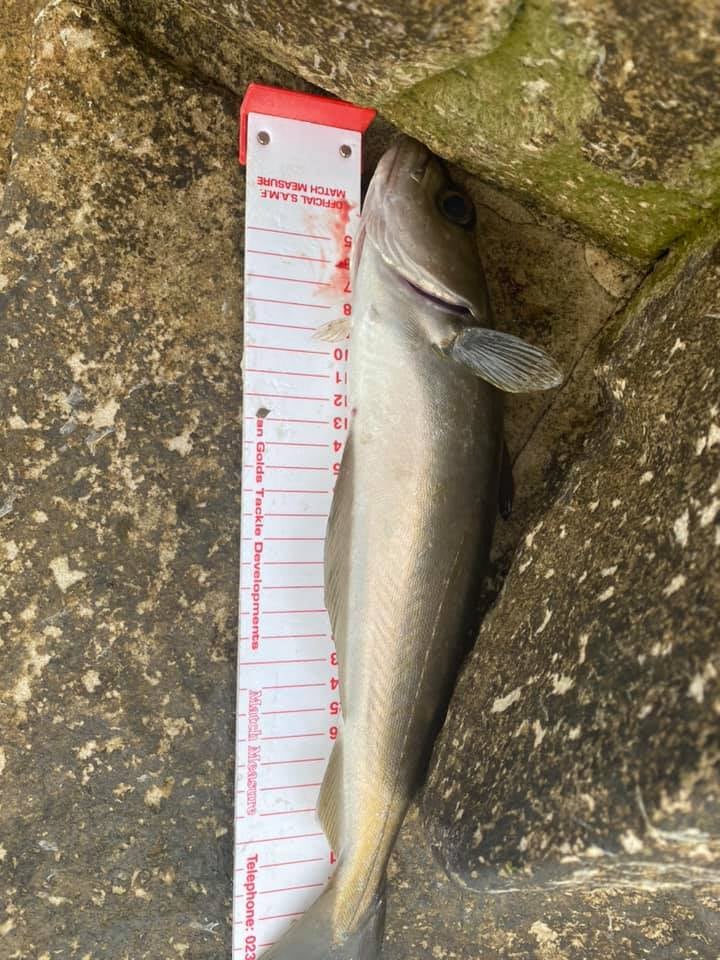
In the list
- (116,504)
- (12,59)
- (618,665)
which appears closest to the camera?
(618,665)

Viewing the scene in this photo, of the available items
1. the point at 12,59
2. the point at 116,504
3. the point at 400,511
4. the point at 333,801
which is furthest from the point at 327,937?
the point at 12,59

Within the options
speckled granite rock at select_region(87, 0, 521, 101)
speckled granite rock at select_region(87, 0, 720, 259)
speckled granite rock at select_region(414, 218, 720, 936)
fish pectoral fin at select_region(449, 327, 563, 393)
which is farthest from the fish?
speckled granite rock at select_region(87, 0, 521, 101)

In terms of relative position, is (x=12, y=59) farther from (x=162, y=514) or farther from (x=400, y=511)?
(x=400, y=511)

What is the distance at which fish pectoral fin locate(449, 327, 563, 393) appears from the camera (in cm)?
145

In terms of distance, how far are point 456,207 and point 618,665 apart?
3.41ft

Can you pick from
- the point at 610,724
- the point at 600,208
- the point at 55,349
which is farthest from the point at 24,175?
the point at 610,724

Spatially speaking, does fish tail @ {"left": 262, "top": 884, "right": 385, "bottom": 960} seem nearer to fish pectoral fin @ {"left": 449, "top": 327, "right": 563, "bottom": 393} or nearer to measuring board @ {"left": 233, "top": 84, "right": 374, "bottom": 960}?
measuring board @ {"left": 233, "top": 84, "right": 374, "bottom": 960}

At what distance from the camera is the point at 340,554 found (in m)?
1.55

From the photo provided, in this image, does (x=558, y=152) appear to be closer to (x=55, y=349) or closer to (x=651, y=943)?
(x=55, y=349)

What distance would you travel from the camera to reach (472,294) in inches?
62.5

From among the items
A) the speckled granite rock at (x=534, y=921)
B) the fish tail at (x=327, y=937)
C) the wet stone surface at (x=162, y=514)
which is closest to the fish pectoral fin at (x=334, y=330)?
the wet stone surface at (x=162, y=514)

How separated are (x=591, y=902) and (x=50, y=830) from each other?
117cm

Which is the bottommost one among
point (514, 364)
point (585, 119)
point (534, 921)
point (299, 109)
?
point (534, 921)

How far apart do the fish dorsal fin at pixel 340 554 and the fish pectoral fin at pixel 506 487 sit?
351mm
